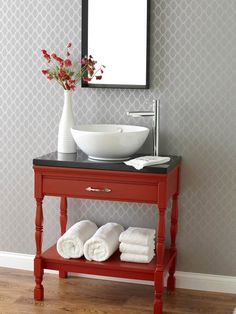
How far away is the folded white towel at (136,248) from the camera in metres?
3.29

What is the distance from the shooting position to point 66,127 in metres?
3.50

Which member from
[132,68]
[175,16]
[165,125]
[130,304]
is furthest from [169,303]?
[175,16]

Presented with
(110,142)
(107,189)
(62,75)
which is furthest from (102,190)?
(62,75)

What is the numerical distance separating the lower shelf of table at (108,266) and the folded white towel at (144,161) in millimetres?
547

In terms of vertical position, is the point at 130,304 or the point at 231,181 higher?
the point at 231,181

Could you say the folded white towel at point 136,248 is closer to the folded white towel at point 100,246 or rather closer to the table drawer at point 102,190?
the folded white towel at point 100,246

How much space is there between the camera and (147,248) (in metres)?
3.28

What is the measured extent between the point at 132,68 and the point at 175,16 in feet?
1.22

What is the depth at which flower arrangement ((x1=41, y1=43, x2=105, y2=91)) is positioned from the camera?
3484 mm

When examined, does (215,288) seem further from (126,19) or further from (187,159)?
(126,19)

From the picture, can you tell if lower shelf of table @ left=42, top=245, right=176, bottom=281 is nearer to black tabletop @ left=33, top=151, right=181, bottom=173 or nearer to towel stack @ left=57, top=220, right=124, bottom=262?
towel stack @ left=57, top=220, right=124, bottom=262

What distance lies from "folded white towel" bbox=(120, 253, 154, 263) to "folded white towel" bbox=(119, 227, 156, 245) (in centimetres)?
7

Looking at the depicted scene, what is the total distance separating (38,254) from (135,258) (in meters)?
0.54

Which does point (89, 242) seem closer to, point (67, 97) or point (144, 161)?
point (144, 161)
